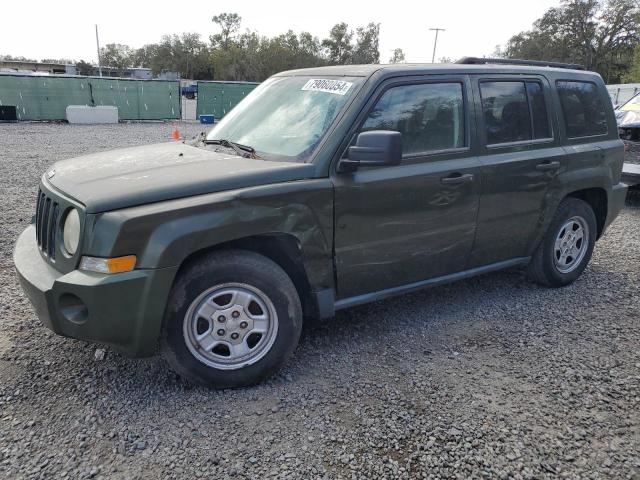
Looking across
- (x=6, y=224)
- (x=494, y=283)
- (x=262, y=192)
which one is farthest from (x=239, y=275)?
(x=6, y=224)

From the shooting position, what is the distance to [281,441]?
2656mm

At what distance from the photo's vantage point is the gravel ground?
8.23ft

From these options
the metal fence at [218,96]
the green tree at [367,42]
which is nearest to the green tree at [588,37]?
the green tree at [367,42]

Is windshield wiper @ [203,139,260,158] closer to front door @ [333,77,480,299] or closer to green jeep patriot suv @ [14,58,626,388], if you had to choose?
green jeep patriot suv @ [14,58,626,388]

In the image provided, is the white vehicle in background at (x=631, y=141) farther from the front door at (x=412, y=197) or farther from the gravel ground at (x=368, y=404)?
the front door at (x=412, y=197)

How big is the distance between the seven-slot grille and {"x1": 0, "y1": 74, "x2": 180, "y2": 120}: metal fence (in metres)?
21.3

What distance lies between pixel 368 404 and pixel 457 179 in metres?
1.70

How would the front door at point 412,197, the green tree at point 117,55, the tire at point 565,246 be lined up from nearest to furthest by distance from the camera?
the front door at point 412,197
the tire at point 565,246
the green tree at point 117,55

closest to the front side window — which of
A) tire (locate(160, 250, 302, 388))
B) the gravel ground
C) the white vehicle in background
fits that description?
tire (locate(160, 250, 302, 388))

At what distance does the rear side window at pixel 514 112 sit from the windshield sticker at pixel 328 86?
3.73 ft

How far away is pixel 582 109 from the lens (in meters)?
4.58

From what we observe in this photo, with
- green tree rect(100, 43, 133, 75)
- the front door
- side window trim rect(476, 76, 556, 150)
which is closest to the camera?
the front door

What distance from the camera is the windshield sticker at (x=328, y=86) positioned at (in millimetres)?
3436

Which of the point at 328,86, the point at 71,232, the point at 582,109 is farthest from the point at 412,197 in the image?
the point at 582,109
